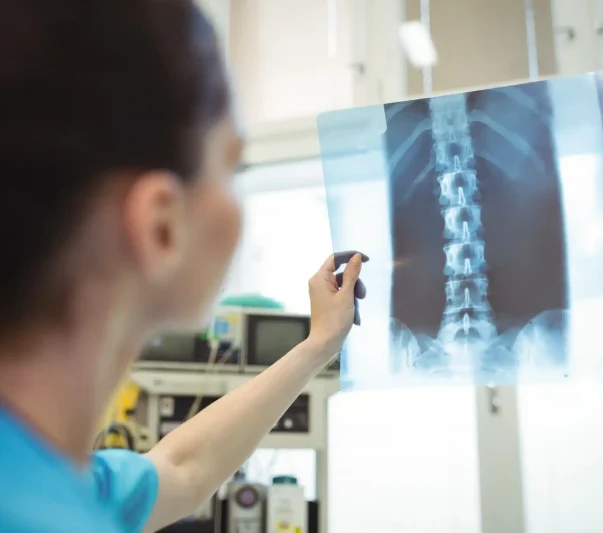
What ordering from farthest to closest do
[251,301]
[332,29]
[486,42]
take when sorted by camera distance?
[332,29], [486,42], [251,301]

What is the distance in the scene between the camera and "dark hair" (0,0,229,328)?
0.38m

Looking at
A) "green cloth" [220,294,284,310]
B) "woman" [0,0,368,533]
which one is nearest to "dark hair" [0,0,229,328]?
"woman" [0,0,368,533]

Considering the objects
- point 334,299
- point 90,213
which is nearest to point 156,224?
point 90,213

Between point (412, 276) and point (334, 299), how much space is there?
141mm

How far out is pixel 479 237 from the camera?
107 centimetres

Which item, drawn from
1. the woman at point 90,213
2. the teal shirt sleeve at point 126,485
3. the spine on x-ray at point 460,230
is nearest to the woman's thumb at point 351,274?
the spine on x-ray at point 460,230

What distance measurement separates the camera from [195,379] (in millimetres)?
1714

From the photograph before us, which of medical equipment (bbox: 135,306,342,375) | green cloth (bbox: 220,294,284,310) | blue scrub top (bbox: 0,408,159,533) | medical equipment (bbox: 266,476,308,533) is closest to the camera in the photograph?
blue scrub top (bbox: 0,408,159,533)

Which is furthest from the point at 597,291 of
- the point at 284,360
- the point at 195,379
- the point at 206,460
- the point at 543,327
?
the point at 195,379

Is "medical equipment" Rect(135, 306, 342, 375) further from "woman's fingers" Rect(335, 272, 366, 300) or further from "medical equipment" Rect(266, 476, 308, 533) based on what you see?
"woman's fingers" Rect(335, 272, 366, 300)

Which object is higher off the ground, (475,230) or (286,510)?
(475,230)

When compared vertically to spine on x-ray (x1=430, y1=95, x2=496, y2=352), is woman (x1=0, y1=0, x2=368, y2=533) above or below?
below

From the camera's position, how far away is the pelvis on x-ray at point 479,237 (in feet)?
3.42

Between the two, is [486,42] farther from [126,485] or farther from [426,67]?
[126,485]
